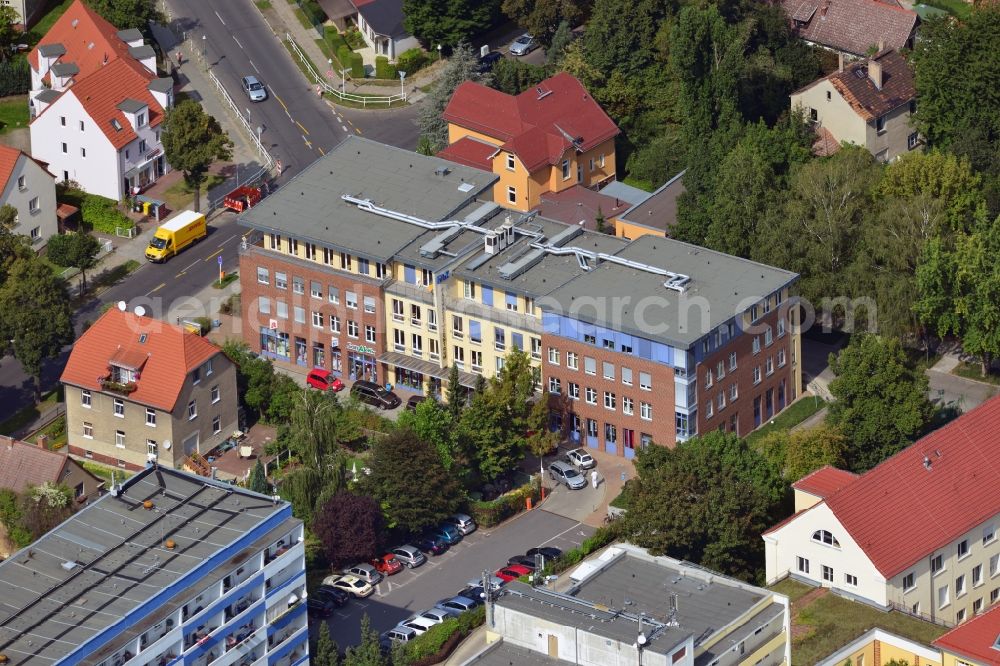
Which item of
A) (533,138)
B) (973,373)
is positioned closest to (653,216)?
(533,138)

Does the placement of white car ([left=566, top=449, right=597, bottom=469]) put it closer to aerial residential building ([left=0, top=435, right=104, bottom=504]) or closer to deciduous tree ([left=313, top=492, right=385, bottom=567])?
deciduous tree ([left=313, top=492, right=385, bottom=567])

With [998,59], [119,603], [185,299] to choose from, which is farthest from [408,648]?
[998,59]

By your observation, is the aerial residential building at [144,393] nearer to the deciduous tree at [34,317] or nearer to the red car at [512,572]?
the deciduous tree at [34,317]

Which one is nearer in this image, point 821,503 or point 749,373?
point 821,503

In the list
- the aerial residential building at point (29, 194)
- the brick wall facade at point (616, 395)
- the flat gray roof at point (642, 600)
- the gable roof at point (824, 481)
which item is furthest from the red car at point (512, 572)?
the aerial residential building at point (29, 194)

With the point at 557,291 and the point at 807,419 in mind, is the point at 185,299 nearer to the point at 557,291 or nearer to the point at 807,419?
the point at 557,291

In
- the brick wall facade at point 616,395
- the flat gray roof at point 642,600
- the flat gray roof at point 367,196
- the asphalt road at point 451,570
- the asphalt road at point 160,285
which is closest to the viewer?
the flat gray roof at point 642,600
